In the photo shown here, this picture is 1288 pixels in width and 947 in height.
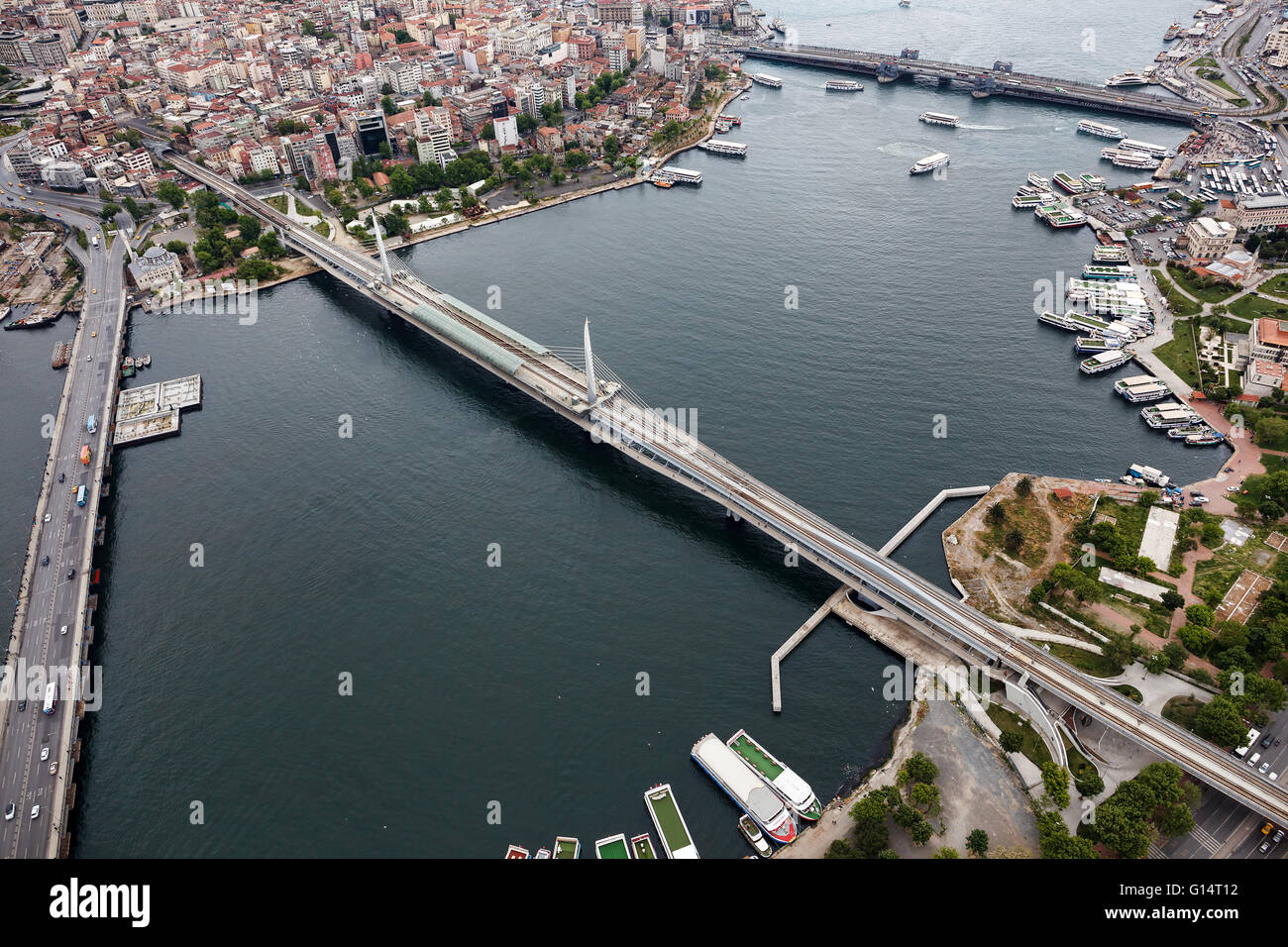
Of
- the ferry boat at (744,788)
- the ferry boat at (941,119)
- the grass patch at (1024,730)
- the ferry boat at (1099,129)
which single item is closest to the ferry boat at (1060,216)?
the ferry boat at (1099,129)

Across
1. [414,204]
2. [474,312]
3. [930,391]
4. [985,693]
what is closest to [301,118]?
[414,204]

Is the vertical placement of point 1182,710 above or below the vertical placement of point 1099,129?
below

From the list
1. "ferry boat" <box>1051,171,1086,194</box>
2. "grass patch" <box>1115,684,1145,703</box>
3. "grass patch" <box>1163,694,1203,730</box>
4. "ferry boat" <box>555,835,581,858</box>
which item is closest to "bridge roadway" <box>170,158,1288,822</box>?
"grass patch" <box>1163,694,1203,730</box>

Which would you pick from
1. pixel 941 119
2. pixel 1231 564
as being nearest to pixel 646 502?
pixel 1231 564

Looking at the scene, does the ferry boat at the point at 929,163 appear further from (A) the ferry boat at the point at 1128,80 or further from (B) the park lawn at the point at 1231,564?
(B) the park lawn at the point at 1231,564

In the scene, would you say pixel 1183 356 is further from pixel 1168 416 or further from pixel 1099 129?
pixel 1099 129

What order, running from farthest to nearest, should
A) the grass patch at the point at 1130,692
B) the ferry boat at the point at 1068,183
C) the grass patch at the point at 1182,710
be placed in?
the ferry boat at the point at 1068,183
the grass patch at the point at 1130,692
the grass patch at the point at 1182,710

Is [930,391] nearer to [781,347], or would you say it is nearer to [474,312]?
[781,347]

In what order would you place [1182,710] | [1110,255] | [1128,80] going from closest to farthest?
[1182,710] → [1110,255] → [1128,80]
